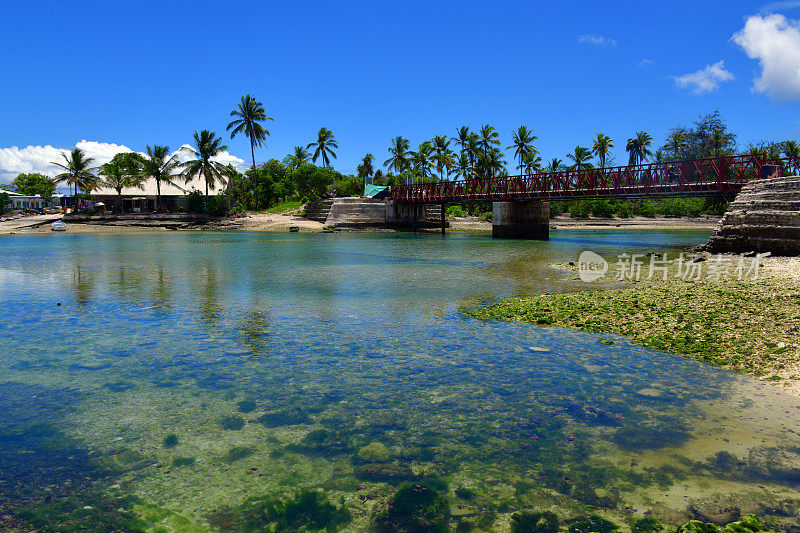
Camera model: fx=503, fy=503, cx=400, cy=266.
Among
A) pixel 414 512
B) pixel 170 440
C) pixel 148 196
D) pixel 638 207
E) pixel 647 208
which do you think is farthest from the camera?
pixel 638 207

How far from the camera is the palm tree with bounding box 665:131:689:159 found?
345 feet

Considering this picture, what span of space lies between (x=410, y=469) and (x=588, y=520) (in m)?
1.89

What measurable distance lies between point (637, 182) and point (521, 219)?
16.1 metres

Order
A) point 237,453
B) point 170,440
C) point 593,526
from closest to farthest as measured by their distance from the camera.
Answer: point 593,526
point 237,453
point 170,440

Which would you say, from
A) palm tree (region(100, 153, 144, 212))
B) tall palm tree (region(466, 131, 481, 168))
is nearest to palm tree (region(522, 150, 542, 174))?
tall palm tree (region(466, 131, 481, 168))

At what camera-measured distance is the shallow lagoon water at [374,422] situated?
5035 millimetres

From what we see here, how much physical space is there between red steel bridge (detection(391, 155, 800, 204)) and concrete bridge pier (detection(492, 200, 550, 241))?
2066 millimetres

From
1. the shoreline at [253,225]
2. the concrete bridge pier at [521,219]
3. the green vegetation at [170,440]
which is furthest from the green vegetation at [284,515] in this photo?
the shoreline at [253,225]

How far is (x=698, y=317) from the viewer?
11.3m

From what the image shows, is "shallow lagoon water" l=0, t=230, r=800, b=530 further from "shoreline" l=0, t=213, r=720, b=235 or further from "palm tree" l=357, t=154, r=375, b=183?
"palm tree" l=357, t=154, r=375, b=183

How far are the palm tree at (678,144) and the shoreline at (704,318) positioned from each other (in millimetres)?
102855

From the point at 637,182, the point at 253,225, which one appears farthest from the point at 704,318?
the point at 253,225

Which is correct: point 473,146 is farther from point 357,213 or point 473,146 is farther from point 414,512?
point 414,512

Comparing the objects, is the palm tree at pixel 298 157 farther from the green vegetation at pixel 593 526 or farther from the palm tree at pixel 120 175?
the green vegetation at pixel 593 526
